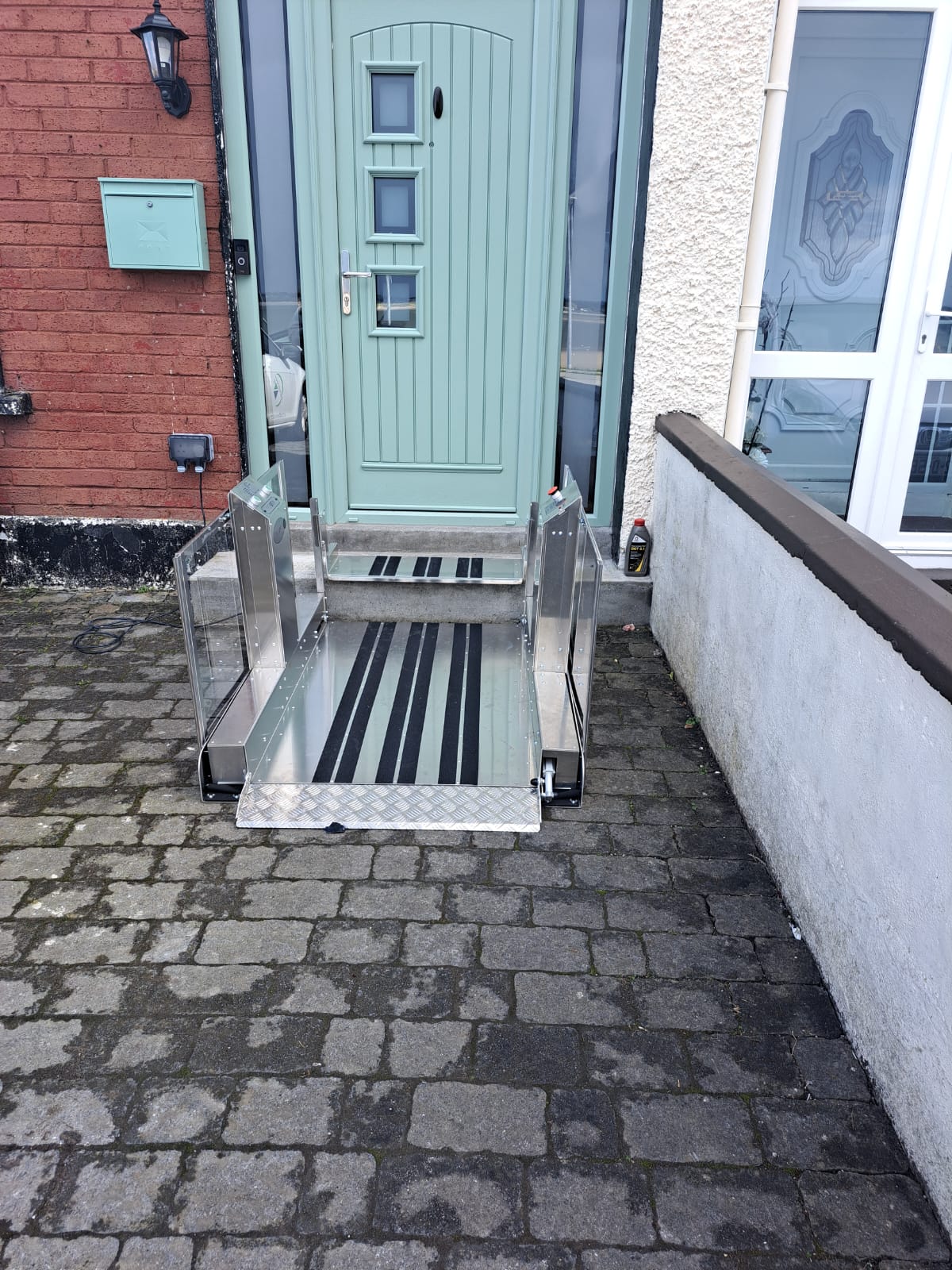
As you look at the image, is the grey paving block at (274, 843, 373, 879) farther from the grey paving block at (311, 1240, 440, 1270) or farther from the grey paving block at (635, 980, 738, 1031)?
the grey paving block at (311, 1240, 440, 1270)

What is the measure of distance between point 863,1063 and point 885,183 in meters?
4.29

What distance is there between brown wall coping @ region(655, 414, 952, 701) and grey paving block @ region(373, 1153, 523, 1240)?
1357 mm

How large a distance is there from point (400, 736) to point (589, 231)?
2825 millimetres

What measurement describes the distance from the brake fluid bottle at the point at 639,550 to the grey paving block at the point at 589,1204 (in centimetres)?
324

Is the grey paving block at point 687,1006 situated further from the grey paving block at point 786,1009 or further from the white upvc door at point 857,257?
the white upvc door at point 857,257

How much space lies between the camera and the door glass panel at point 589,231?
13.9 ft

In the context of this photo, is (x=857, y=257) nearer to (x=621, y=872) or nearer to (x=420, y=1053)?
(x=621, y=872)

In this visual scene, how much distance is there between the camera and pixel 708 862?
9.48 feet

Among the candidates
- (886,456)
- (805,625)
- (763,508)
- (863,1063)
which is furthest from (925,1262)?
(886,456)

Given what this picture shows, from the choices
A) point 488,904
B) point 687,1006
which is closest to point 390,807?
point 488,904

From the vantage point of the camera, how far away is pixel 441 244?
14.9 feet

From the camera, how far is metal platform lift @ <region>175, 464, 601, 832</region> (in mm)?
3109

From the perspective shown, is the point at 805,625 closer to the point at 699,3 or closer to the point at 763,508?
the point at 763,508

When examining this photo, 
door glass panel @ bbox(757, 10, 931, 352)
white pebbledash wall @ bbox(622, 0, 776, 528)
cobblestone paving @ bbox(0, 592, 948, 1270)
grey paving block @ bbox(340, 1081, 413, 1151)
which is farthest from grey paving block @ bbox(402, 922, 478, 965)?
door glass panel @ bbox(757, 10, 931, 352)
